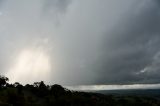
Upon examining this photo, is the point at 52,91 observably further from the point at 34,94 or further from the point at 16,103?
the point at 16,103

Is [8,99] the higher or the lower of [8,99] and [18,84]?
the lower

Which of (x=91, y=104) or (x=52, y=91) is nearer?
(x=91, y=104)

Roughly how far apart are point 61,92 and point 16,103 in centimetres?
6949

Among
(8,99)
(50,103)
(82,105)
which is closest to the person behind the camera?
(8,99)

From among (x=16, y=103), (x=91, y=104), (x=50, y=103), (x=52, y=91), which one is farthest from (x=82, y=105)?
(x=16, y=103)

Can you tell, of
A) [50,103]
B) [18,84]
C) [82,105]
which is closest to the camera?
[50,103]

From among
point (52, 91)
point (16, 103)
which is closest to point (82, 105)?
point (52, 91)

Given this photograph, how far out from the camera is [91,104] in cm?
16975

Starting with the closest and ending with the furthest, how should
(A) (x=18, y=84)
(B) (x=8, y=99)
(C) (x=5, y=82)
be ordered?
(B) (x=8, y=99) → (C) (x=5, y=82) → (A) (x=18, y=84)

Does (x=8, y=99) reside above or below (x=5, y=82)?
below

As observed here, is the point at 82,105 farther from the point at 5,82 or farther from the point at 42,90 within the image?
the point at 5,82

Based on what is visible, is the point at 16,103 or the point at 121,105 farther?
the point at 121,105

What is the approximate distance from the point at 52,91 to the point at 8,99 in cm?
7079

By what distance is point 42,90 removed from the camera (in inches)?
7431
